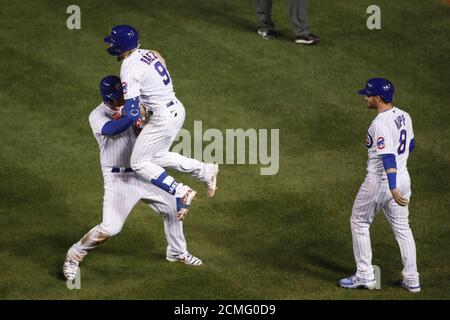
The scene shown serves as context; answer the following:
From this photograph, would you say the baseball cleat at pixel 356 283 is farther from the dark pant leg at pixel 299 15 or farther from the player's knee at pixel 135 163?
the dark pant leg at pixel 299 15

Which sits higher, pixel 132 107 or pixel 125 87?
pixel 125 87

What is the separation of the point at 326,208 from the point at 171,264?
2.36 metres

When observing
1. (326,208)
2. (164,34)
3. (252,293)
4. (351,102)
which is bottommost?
(252,293)

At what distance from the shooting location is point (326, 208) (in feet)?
38.9

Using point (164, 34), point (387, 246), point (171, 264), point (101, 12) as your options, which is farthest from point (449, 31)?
point (171, 264)

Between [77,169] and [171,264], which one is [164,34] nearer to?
[77,169]

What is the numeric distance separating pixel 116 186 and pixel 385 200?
8.46 feet

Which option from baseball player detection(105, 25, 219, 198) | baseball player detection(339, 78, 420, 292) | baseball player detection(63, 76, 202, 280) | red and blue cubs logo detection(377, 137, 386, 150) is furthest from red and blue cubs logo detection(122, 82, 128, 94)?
red and blue cubs logo detection(377, 137, 386, 150)

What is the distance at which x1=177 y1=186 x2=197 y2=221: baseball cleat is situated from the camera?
9.82 meters

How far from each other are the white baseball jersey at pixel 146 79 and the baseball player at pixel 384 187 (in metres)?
1.94

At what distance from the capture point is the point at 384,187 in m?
9.55

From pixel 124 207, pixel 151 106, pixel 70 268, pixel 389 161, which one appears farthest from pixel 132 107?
pixel 389 161

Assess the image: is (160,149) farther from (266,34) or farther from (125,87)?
(266,34)

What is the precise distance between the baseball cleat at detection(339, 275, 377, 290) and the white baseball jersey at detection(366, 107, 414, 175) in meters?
1.04
